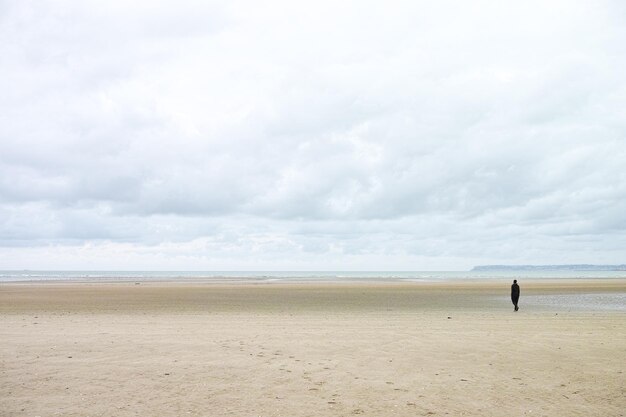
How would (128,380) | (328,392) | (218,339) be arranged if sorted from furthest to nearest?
(218,339)
(128,380)
(328,392)

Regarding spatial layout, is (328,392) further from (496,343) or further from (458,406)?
(496,343)

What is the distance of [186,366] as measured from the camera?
47.7 ft

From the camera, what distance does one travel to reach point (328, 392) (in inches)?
469

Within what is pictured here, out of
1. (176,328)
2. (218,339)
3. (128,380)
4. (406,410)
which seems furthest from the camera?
(176,328)

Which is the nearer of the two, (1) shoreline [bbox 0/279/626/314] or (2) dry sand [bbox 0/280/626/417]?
(2) dry sand [bbox 0/280/626/417]

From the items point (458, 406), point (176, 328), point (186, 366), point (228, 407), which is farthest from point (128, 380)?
point (176, 328)

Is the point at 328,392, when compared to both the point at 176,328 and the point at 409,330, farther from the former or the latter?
the point at 176,328

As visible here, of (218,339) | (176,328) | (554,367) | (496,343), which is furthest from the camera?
(176,328)

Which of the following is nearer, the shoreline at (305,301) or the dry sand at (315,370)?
the dry sand at (315,370)

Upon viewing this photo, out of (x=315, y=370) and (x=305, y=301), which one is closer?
(x=315, y=370)

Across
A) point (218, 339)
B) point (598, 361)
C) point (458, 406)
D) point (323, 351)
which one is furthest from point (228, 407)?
point (598, 361)

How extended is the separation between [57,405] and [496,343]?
13170mm

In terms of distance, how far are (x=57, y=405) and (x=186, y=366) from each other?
3.95 metres

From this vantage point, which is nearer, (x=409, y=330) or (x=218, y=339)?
(x=218, y=339)
